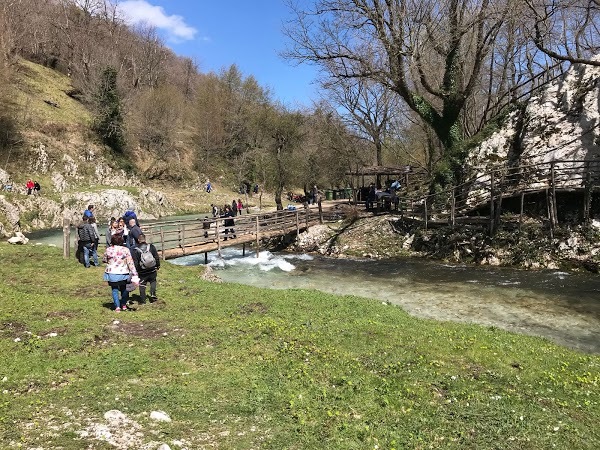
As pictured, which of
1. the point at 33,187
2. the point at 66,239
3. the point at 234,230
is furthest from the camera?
the point at 33,187

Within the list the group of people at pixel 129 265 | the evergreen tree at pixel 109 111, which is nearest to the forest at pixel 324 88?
the evergreen tree at pixel 109 111

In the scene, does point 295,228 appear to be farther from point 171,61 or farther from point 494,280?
point 171,61

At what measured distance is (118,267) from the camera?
10.6m

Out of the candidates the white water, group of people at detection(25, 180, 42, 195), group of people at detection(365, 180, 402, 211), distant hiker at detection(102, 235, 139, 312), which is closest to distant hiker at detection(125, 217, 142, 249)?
distant hiker at detection(102, 235, 139, 312)

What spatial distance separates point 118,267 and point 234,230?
15.6m

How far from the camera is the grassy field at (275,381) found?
5.71m

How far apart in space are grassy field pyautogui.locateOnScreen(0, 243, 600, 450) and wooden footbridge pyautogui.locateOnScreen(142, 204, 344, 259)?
9291 mm

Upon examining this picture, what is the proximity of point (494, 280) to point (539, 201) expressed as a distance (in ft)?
27.1

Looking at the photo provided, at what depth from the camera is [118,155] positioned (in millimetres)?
55281

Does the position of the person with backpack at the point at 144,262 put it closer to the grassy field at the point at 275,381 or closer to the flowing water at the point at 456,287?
the grassy field at the point at 275,381

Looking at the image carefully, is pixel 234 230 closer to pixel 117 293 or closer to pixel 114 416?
pixel 117 293

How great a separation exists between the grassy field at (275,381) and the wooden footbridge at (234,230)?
9291 mm

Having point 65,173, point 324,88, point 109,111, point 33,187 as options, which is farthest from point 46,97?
point 324,88

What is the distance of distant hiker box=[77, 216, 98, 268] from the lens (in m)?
15.9
